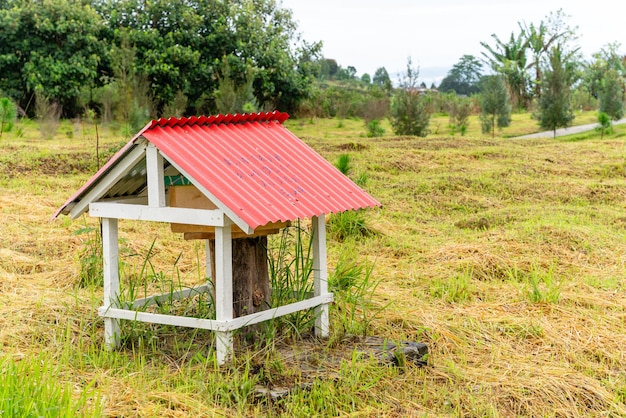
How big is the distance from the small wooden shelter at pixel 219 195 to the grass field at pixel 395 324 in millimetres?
245

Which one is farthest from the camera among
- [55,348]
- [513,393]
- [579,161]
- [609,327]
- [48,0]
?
[48,0]

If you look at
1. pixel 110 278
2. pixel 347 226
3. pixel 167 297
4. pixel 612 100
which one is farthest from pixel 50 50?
pixel 110 278

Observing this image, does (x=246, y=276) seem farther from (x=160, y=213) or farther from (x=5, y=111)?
(x=5, y=111)

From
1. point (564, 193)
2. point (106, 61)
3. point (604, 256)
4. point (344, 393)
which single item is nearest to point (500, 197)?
point (564, 193)

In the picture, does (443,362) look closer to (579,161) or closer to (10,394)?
(10,394)

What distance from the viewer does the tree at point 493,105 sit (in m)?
20.3

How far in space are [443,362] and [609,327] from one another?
1.36 metres

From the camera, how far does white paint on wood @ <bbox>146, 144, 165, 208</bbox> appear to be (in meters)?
3.80

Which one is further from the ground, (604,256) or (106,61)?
(106,61)

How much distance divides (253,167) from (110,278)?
3.47ft

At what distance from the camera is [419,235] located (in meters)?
7.66

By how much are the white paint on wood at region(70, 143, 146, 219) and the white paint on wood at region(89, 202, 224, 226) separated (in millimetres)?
51

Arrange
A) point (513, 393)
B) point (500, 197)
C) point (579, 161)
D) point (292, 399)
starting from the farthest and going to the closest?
point (579, 161), point (500, 197), point (513, 393), point (292, 399)

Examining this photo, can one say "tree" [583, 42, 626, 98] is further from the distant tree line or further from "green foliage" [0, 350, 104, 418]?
"green foliage" [0, 350, 104, 418]
